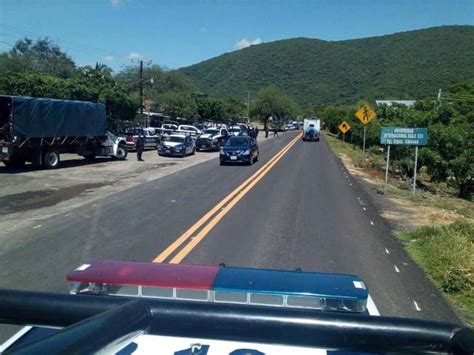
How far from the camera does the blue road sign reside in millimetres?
17016

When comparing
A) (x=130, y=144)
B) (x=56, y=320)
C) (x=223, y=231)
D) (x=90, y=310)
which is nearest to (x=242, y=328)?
(x=90, y=310)

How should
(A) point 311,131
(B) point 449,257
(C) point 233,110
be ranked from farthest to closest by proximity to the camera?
(C) point 233,110, (A) point 311,131, (B) point 449,257

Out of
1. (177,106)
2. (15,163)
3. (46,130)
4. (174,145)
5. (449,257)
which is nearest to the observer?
(449,257)

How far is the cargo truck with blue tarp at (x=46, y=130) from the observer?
22.1 meters

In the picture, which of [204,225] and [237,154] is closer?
[204,225]

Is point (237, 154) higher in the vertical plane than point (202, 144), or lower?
higher

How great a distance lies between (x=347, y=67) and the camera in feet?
519

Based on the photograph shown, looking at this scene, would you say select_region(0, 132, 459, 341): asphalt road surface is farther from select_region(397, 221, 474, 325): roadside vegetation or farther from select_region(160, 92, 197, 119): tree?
select_region(160, 92, 197, 119): tree

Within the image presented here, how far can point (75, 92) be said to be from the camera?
Answer: 4309cm

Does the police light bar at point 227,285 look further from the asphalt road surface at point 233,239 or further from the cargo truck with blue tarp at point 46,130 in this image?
the cargo truck with blue tarp at point 46,130

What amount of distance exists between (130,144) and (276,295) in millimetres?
35010

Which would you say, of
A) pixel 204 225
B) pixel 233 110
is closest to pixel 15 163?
pixel 204 225

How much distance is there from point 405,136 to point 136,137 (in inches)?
938

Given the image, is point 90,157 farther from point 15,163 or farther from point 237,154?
point 237,154
